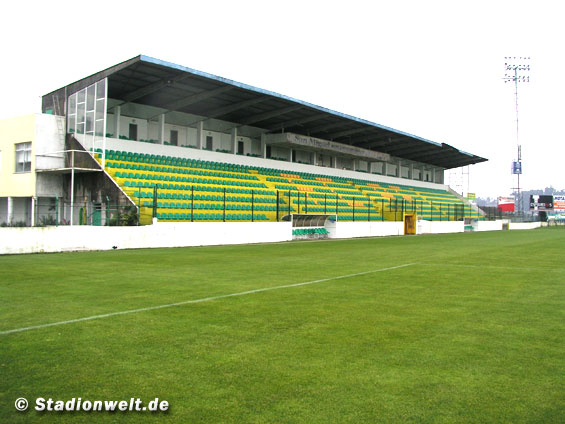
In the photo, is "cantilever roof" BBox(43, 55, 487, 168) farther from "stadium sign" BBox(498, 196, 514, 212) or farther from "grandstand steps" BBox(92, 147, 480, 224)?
"stadium sign" BBox(498, 196, 514, 212)

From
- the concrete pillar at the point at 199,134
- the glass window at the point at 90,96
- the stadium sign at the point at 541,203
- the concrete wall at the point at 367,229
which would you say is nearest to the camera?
the glass window at the point at 90,96

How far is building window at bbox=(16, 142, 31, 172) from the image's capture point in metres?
26.4

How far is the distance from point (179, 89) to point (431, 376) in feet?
93.9

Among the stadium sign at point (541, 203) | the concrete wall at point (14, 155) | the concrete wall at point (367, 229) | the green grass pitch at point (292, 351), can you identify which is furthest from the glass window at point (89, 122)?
the stadium sign at point (541, 203)

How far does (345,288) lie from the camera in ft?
32.6

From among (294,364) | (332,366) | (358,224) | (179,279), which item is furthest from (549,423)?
(358,224)

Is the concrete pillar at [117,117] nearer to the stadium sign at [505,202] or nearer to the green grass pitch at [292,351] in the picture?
the green grass pitch at [292,351]

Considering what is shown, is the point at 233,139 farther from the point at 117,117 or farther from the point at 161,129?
the point at 117,117

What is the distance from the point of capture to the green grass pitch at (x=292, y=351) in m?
3.80

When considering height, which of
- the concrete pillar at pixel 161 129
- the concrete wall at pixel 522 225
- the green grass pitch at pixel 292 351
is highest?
the concrete pillar at pixel 161 129

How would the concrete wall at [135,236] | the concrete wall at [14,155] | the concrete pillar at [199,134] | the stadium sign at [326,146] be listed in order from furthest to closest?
the stadium sign at [326,146] → the concrete pillar at [199,134] → the concrete wall at [14,155] → the concrete wall at [135,236]

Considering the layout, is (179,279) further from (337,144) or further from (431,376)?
(337,144)

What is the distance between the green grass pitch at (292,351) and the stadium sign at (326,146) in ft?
104

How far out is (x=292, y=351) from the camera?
17.1ft
